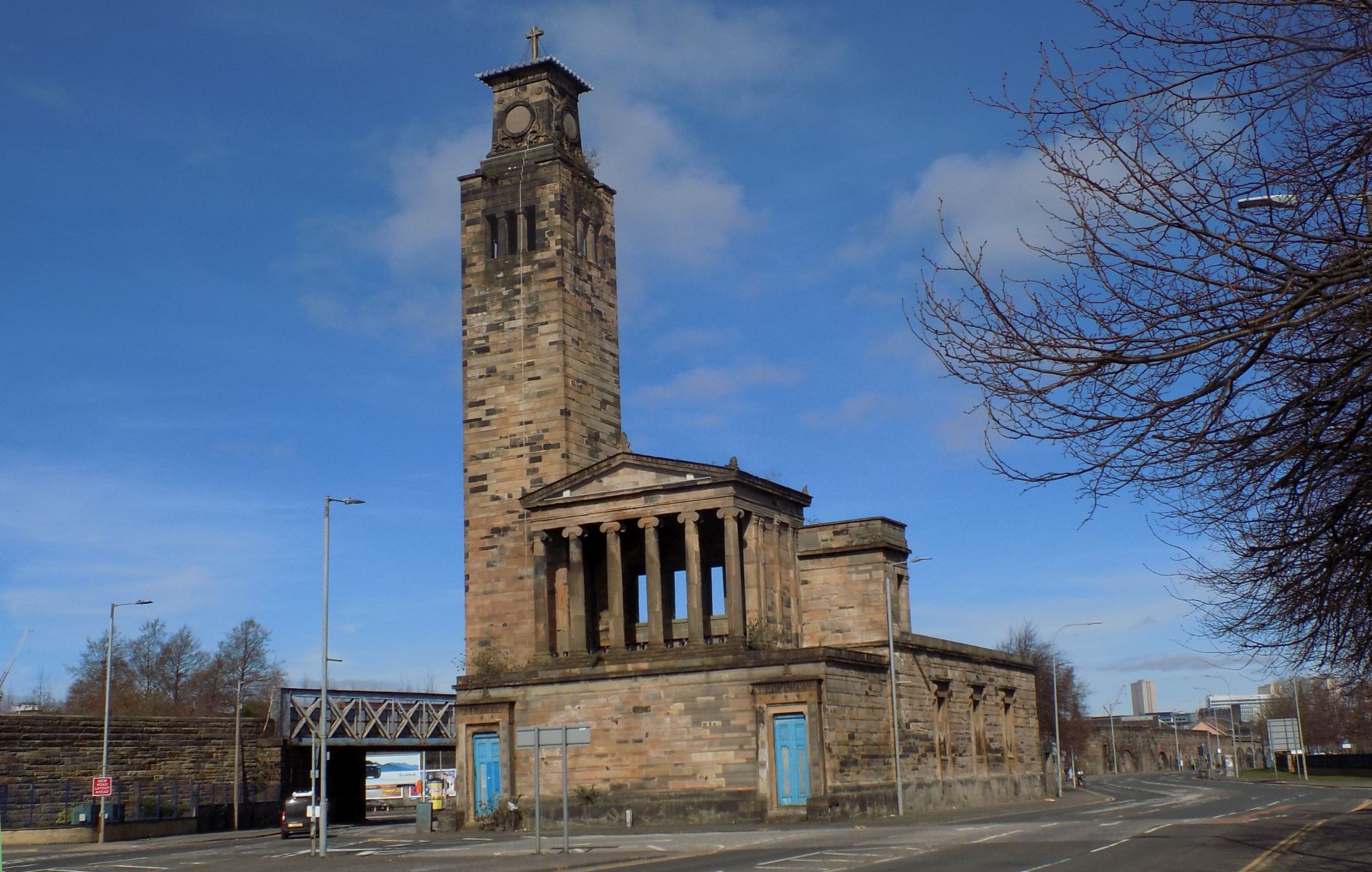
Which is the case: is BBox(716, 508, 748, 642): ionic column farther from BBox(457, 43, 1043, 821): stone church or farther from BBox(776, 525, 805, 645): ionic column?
BBox(776, 525, 805, 645): ionic column

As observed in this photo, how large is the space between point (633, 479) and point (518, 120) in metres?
16.7

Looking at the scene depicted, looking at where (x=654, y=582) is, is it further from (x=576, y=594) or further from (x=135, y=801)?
(x=135, y=801)

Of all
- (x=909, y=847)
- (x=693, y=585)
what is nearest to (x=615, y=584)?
(x=693, y=585)

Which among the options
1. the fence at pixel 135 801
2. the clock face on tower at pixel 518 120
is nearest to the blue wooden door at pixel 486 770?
the fence at pixel 135 801

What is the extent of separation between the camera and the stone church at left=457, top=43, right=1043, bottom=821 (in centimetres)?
4375

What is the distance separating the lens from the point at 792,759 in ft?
140

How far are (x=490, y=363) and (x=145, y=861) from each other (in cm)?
2407

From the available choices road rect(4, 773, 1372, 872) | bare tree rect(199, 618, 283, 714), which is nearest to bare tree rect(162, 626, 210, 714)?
bare tree rect(199, 618, 283, 714)

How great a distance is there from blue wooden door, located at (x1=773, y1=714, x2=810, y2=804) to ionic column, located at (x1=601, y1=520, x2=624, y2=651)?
281 inches

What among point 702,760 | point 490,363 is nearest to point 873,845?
point 702,760

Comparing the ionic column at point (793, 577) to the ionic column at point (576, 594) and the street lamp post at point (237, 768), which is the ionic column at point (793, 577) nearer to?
the ionic column at point (576, 594)

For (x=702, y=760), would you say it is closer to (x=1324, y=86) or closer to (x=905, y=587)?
(x=905, y=587)

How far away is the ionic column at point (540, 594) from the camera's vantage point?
4909 cm

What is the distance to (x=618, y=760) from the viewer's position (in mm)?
45375
